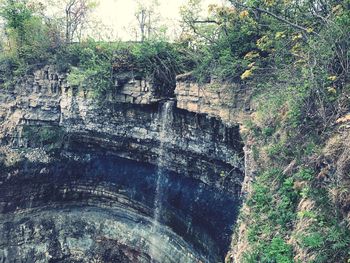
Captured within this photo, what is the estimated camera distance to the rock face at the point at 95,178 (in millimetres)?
10773

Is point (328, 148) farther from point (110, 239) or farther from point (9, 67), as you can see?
point (9, 67)

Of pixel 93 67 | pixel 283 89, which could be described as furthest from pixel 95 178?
pixel 283 89

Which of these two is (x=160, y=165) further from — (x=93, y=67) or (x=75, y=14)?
(x=75, y=14)

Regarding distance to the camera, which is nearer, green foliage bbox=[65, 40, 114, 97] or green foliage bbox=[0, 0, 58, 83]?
green foliage bbox=[65, 40, 114, 97]

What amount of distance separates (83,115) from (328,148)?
9.33m

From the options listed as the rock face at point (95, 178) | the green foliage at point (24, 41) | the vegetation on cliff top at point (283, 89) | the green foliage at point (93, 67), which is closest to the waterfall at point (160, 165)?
the rock face at point (95, 178)

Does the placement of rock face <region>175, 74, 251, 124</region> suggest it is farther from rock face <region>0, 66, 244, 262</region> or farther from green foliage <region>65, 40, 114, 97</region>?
green foliage <region>65, 40, 114, 97</region>

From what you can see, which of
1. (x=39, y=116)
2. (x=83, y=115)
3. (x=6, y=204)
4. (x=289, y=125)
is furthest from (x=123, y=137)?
(x=289, y=125)

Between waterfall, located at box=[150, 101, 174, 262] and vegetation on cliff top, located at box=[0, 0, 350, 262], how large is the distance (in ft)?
4.22

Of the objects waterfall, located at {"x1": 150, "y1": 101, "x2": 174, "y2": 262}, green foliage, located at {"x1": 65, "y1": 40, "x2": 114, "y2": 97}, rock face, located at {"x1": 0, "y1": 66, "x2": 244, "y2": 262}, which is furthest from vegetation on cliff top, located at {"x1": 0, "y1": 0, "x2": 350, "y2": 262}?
rock face, located at {"x1": 0, "y1": 66, "x2": 244, "y2": 262}

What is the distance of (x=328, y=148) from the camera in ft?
15.0

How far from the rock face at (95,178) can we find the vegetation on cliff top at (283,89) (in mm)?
1412

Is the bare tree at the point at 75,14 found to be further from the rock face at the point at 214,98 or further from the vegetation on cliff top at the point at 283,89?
the rock face at the point at 214,98

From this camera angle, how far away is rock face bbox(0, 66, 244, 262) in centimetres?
1077
